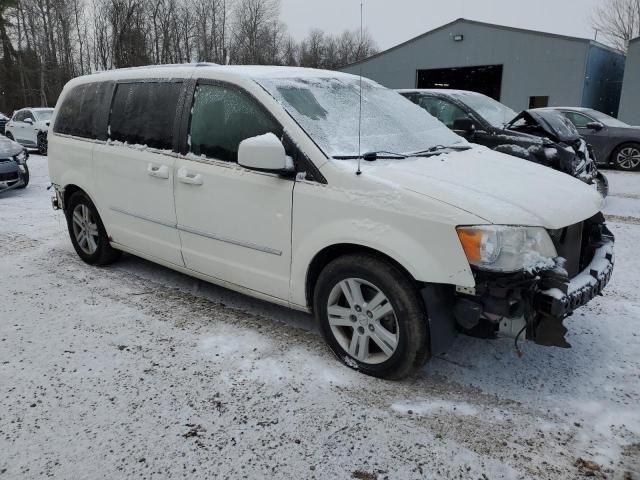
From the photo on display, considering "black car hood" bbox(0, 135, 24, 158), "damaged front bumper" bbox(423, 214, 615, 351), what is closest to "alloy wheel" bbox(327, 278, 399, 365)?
"damaged front bumper" bbox(423, 214, 615, 351)

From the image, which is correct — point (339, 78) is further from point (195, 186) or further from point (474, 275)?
point (474, 275)

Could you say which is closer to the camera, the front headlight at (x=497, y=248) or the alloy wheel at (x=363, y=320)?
the front headlight at (x=497, y=248)

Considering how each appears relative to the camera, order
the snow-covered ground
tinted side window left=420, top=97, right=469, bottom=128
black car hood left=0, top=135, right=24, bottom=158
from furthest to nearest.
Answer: black car hood left=0, top=135, right=24, bottom=158, tinted side window left=420, top=97, right=469, bottom=128, the snow-covered ground

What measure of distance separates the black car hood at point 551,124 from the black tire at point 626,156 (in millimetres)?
4457

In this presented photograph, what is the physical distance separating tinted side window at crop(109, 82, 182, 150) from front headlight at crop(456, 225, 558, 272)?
2.43 metres

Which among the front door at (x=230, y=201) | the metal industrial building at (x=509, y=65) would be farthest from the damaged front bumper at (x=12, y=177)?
the metal industrial building at (x=509, y=65)

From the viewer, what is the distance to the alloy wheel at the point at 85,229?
5000mm

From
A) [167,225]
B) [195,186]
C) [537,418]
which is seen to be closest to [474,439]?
[537,418]

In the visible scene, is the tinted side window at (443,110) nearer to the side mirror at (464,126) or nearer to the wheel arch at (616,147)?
the side mirror at (464,126)

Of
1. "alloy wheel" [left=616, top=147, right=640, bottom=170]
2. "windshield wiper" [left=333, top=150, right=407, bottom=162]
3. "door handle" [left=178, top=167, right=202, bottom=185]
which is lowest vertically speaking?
"alloy wheel" [left=616, top=147, right=640, bottom=170]

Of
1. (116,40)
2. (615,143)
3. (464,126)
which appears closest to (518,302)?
(464,126)

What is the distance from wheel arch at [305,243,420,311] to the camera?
9.36 ft

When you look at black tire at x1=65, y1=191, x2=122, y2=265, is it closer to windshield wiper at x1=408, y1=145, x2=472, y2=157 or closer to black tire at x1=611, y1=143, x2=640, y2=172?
windshield wiper at x1=408, y1=145, x2=472, y2=157

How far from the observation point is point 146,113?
13.7ft
